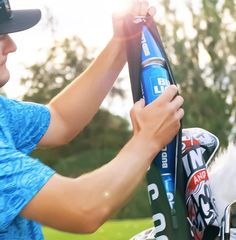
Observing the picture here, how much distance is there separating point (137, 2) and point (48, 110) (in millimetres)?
764

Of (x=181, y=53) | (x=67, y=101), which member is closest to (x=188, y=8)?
(x=181, y=53)

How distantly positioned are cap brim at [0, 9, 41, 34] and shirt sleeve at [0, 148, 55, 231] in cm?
52

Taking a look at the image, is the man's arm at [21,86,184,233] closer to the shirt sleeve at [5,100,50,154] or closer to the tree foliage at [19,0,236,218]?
the shirt sleeve at [5,100,50,154]

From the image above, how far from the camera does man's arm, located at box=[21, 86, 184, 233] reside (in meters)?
2.08

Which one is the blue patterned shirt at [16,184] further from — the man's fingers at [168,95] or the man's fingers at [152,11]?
the man's fingers at [152,11]

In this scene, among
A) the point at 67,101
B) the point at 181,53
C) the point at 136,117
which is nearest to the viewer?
the point at 136,117

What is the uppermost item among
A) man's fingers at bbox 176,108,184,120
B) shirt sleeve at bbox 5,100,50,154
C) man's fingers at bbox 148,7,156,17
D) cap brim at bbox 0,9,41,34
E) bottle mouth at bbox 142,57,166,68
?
cap brim at bbox 0,9,41,34

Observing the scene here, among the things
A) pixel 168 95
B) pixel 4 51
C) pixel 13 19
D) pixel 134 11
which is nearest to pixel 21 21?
pixel 13 19

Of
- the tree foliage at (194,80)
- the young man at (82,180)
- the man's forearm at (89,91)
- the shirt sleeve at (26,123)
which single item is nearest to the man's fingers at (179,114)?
the young man at (82,180)

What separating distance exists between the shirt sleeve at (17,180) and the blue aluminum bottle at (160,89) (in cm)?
36

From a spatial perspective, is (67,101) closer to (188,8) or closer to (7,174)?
(7,174)

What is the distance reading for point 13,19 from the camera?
8.55ft

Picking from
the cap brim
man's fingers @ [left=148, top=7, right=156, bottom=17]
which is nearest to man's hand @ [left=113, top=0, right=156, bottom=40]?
man's fingers @ [left=148, top=7, right=156, bottom=17]

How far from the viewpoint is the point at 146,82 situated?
90.9 inches
